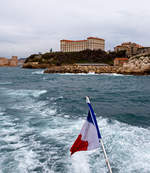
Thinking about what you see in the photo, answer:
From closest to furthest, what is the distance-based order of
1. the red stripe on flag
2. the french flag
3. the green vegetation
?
the french flag < the red stripe on flag < the green vegetation

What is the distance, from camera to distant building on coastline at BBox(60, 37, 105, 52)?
154000 millimetres

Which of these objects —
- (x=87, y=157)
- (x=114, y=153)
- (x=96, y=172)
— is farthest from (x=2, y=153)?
(x=114, y=153)

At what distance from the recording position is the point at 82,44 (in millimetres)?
157500

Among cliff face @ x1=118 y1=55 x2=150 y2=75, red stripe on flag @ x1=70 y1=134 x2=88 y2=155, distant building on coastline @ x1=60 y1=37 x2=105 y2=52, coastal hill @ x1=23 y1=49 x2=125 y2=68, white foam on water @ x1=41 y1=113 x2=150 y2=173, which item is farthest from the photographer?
distant building on coastline @ x1=60 y1=37 x2=105 y2=52

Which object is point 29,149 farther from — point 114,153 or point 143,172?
point 143,172

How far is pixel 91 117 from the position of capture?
4047 mm

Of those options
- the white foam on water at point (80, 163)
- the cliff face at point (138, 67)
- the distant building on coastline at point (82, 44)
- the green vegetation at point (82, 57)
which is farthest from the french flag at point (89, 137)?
the distant building on coastline at point (82, 44)

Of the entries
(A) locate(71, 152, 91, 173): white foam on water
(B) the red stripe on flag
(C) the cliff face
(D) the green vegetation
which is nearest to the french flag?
(B) the red stripe on flag

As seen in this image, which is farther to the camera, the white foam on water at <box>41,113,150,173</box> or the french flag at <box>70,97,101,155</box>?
the white foam on water at <box>41,113,150,173</box>

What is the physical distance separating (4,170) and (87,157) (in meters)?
3.13

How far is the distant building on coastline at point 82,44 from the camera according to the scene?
505 feet

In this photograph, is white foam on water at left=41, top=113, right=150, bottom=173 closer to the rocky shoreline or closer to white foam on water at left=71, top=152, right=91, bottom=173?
white foam on water at left=71, top=152, right=91, bottom=173

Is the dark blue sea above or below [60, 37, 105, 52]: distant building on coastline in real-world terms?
below

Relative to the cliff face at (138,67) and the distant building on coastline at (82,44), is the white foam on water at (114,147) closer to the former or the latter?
the cliff face at (138,67)
